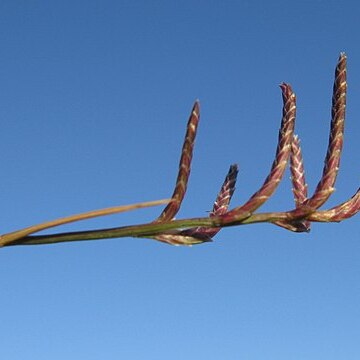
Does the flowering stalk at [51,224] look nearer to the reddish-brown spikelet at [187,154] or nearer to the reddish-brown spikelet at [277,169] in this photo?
the reddish-brown spikelet at [187,154]

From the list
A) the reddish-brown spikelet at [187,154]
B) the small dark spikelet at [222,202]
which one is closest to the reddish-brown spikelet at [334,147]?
the small dark spikelet at [222,202]

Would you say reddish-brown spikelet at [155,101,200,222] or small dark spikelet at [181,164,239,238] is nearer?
reddish-brown spikelet at [155,101,200,222]

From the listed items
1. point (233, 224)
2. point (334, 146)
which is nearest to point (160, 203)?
point (233, 224)

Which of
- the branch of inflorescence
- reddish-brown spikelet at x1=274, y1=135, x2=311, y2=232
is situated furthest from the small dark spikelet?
reddish-brown spikelet at x1=274, y1=135, x2=311, y2=232

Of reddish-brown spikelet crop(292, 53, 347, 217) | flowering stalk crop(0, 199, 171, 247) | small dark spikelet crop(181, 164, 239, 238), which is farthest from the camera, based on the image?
small dark spikelet crop(181, 164, 239, 238)

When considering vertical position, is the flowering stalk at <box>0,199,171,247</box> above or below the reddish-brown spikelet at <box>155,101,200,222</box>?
below

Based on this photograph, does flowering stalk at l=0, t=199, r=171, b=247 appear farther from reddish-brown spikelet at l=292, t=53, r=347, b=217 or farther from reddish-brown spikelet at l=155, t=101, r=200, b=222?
reddish-brown spikelet at l=292, t=53, r=347, b=217

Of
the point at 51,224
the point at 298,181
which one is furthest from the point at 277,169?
the point at 51,224
